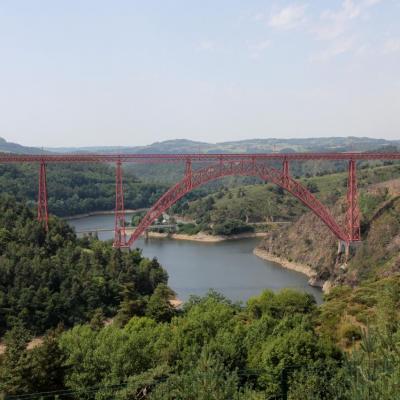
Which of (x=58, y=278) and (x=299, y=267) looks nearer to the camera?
(x=58, y=278)

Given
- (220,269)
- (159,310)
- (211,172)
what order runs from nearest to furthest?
(159,310)
(211,172)
(220,269)

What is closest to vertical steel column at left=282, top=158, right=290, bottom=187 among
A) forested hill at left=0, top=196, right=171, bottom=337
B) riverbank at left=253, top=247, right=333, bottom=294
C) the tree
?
riverbank at left=253, top=247, right=333, bottom=294

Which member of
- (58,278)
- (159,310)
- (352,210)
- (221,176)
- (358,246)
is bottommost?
(358,246)

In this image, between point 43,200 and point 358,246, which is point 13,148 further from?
point 358,246

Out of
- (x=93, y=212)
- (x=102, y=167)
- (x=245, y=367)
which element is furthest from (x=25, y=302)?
(x=102, y=167)

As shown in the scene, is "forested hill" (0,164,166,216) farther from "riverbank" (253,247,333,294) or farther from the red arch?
the red arch

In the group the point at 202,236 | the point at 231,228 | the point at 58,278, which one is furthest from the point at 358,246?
the point at 202,236
